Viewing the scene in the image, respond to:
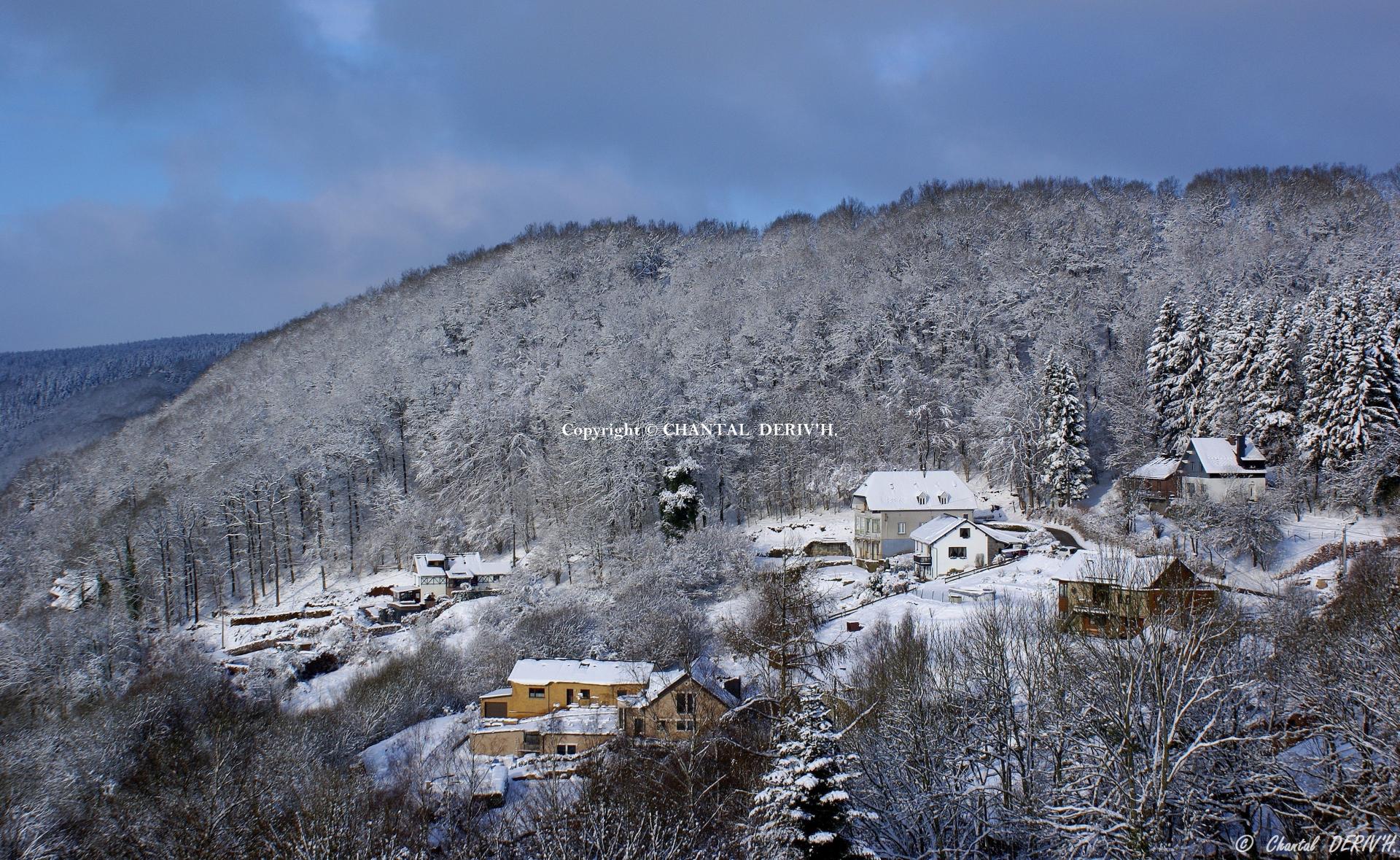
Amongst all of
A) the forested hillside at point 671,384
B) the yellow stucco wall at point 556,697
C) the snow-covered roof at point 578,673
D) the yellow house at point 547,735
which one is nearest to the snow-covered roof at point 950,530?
the forested hillside at point 671,384

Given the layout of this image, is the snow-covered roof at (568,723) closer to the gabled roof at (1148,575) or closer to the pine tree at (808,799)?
the pine tree at (808,799)

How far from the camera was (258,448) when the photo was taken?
246 ft

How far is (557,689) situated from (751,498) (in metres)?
31.1

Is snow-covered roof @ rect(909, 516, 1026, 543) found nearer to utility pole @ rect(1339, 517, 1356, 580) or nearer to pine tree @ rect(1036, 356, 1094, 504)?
pine tree @ rect(1036, 356, 1094, 504)

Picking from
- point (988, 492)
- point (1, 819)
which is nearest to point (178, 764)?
point (1, 819)

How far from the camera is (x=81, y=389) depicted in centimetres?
13962

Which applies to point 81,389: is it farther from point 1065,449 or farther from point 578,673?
point 1065,449

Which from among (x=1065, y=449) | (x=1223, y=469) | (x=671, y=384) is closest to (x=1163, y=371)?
(x=1065, y=449)

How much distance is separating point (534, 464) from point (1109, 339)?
55863mm

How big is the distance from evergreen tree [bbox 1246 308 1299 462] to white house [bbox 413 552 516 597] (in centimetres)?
4685

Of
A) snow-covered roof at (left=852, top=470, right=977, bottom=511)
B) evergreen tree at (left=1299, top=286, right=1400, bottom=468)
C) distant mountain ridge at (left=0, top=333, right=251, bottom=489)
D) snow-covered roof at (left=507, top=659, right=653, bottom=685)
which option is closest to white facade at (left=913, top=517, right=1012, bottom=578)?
snow-covered roof at (left=852, top=470, right=977, bottom=511)

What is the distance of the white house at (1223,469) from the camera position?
42.9m

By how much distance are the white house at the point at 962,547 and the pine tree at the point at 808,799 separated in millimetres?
30700

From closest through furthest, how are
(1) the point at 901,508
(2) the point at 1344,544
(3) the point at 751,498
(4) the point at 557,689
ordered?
(4) the point at 557,689, (2) the point at 1344,544, (1) the point at 901,508, (3) the point at 751,498
